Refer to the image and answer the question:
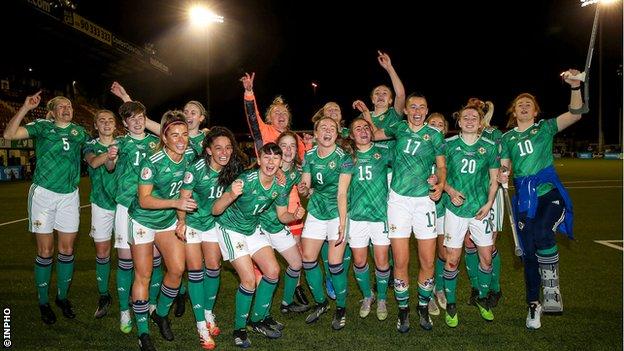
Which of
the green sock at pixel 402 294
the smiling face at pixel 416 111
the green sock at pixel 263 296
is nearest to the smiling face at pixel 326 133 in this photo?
the smiling face at pixel 416 111

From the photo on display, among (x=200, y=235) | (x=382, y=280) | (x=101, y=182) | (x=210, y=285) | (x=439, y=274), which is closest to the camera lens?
(x=200, y=235)

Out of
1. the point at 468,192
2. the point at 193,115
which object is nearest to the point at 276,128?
the point at 193,115

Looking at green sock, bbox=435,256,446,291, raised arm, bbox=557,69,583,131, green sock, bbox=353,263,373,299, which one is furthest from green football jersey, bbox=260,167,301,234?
raised arm, bbox=557,69,583,131

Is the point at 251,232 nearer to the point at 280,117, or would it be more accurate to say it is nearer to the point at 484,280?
the point at 280,117

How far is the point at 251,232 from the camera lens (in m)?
4.66

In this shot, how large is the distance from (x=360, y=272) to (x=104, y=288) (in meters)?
2.69

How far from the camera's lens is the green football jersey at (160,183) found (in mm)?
4320

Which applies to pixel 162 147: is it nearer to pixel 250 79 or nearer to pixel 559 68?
pixel 250 79

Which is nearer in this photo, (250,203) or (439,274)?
(250,203)

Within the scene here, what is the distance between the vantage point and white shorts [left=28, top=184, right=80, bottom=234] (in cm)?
522

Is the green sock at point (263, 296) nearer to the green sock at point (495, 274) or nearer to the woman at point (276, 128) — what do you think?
the woman at point (276, 128)

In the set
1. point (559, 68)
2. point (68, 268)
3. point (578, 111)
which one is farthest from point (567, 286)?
point (559, 68)

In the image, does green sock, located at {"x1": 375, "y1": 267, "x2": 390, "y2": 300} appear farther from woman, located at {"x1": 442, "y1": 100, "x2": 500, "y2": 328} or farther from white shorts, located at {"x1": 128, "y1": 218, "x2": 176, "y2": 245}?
white shorts, located at {"x1": 128, "y1": 218, "x2": 176, "y2": 245}

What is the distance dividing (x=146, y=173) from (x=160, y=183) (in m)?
0.17
